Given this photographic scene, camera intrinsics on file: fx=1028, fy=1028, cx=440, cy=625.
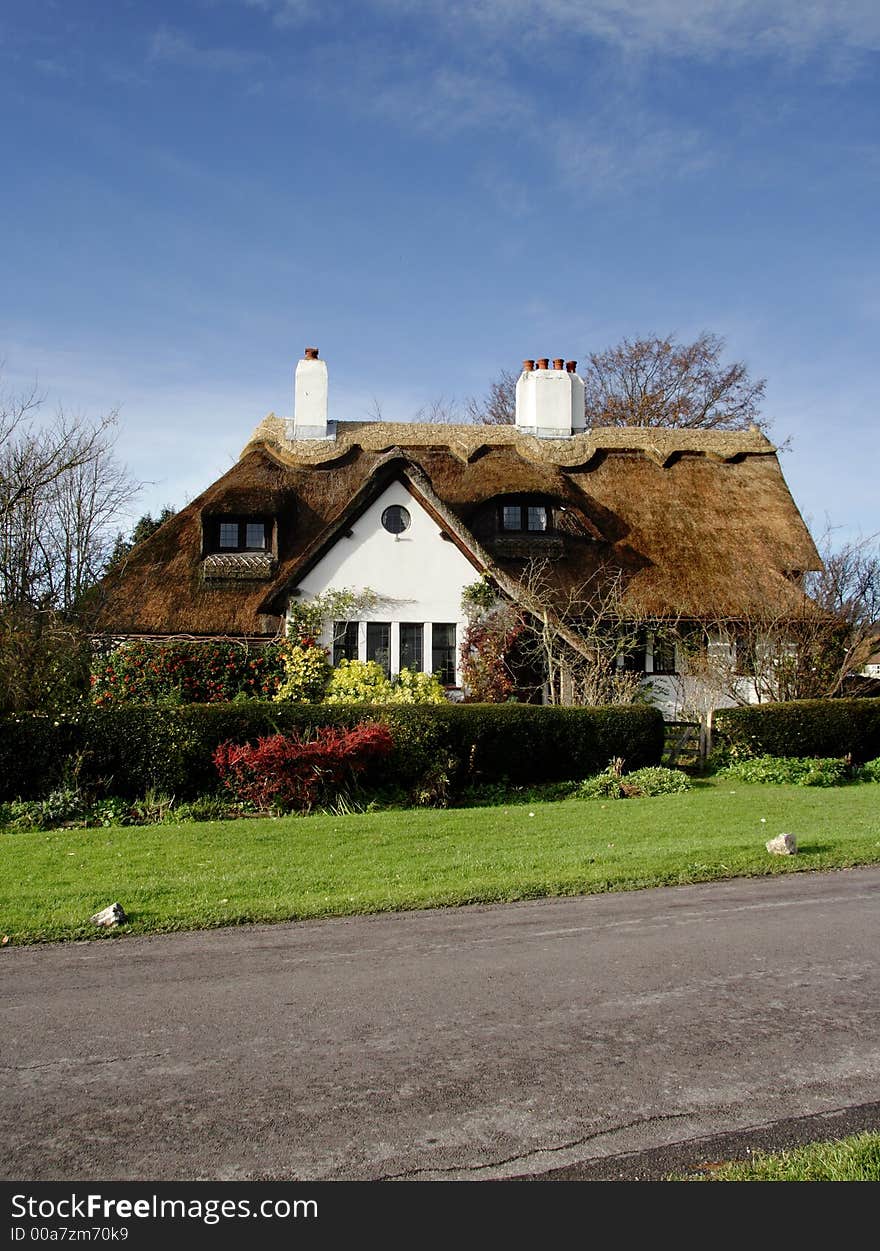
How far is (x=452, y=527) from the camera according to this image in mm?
24562

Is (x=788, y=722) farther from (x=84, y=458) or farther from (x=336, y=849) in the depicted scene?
(x=84, y=458)

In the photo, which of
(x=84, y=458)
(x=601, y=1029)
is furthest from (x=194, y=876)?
(x=84, y=458)

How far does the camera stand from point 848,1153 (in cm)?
421

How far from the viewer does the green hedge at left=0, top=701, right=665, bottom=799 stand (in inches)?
635

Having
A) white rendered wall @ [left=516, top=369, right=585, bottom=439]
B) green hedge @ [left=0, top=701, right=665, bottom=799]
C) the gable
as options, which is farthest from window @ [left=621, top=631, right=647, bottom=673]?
white rendered wall @ [left=516, top=369, right=585, bottom=439]

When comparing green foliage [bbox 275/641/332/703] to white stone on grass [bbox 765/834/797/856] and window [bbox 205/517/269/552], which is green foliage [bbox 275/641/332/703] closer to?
window [bbox 205/517/269/552]

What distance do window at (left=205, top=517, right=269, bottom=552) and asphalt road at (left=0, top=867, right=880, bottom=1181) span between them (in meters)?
18.8

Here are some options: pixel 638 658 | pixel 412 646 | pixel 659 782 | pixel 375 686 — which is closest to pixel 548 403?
pixel 638 658

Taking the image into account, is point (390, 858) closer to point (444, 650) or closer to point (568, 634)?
point (568, 634)

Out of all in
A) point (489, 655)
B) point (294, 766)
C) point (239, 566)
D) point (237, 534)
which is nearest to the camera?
point (294, 766)

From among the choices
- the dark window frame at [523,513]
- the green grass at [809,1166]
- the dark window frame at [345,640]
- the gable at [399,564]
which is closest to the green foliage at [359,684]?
the dark window frame at [345,640]

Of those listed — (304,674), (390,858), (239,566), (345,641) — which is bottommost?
(390,858)

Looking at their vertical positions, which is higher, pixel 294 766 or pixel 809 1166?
pixel 294 766

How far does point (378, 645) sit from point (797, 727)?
31.9 ft
